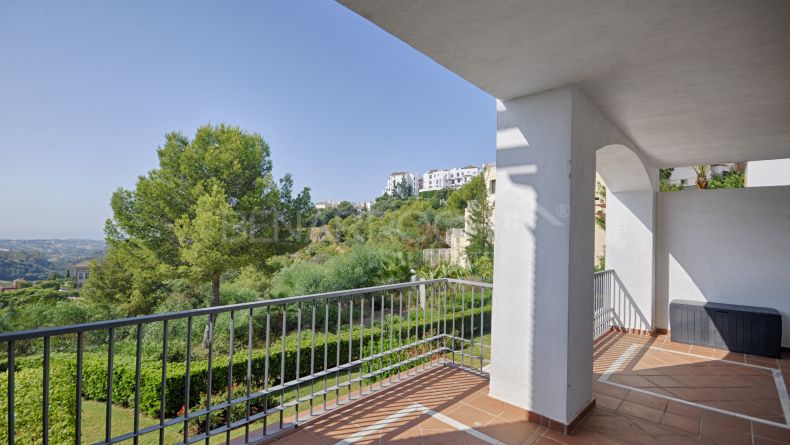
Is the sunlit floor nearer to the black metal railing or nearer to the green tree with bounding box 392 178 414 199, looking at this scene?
the black metal railing

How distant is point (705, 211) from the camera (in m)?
5.36

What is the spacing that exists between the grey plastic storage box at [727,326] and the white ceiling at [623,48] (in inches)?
115

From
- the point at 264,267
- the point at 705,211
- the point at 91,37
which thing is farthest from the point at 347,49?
the point at 705,211

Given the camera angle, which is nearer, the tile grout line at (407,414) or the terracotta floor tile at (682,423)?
the tile grout line at (407,414)

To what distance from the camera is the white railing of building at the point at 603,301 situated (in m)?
5.36

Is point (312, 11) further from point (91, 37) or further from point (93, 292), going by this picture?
point (93, 292)

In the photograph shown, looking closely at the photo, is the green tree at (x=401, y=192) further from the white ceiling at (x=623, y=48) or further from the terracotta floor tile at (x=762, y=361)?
the white ceiling at (x=623, y=48)

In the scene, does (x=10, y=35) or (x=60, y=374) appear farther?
(x=10, y=35)

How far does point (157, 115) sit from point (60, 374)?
17.8m

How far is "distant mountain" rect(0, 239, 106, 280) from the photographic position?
13.8 metres

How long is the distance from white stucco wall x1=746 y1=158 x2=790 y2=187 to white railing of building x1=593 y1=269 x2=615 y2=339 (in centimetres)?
461

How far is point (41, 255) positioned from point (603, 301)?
20602mm

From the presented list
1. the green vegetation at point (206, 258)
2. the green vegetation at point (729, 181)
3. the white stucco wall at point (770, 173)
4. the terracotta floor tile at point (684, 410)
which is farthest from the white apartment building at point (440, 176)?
the terracotta floor tile at point (684, 410)

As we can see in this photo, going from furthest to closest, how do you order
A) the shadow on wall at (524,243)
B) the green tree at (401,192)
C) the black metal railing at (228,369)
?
the green tree at (401,192) < the shadow on wall at (524,243) < the black metal railing at (228,369)
